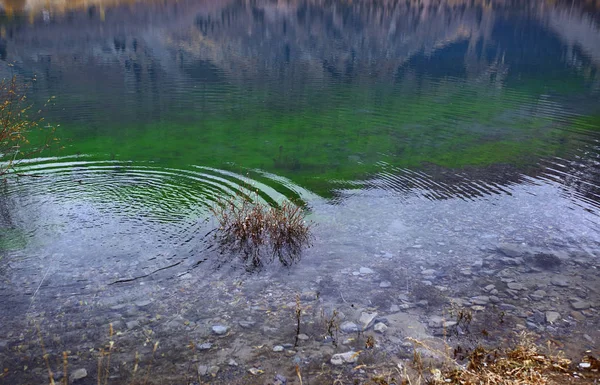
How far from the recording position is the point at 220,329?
7824mm

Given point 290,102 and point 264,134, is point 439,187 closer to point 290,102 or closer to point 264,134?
point 264,134

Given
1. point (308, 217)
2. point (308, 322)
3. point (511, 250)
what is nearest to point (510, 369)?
point (308, 322)

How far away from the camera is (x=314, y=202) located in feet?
42.6

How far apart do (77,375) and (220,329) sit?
2142 millimetres

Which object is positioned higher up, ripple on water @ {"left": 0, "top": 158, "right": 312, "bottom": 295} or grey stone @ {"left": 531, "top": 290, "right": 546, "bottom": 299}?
ripple on water @ {"left": 0, "top": 158, "right": 312, "bottom": 295}

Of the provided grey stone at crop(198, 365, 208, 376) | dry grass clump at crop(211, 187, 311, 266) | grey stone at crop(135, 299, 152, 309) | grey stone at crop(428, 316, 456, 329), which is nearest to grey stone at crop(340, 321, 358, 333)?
grey stone at crop(428, 316, 456, 329)

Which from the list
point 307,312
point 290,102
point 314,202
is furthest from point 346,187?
point 290,102

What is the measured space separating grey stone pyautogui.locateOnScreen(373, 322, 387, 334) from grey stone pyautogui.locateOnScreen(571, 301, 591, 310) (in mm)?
3503

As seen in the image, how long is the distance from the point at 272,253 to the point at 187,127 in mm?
12763

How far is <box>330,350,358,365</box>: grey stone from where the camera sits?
7.05m

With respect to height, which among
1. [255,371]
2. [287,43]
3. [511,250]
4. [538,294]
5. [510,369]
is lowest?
[287,43]

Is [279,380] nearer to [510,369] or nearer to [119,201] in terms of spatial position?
[510,369]

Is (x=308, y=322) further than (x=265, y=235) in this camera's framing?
No

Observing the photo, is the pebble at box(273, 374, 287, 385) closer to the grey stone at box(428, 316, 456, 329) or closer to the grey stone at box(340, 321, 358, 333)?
the grey stone at box(340, 321, 358, 333)
